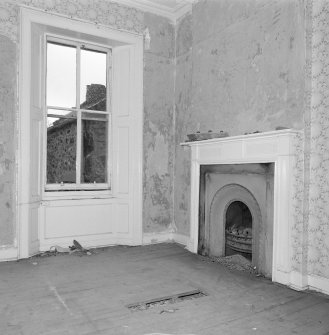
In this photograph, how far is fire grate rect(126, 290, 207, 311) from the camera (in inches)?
101

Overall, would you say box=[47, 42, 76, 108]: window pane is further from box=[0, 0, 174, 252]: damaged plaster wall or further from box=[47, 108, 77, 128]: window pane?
box=[0, 0, 174, 252]: damaged plaster wall

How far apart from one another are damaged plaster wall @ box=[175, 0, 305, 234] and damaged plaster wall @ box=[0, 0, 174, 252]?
163 mm

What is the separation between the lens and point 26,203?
3895mm

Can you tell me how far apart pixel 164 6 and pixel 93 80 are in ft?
4.89

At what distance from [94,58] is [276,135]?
9.59 ft

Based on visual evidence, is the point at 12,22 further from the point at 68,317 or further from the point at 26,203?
the point at 68,317

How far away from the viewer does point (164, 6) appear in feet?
15.3

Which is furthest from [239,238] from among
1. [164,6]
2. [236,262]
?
[164,6]

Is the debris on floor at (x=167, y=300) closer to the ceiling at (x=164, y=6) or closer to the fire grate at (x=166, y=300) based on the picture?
the fire grate at (x=166, y=300)

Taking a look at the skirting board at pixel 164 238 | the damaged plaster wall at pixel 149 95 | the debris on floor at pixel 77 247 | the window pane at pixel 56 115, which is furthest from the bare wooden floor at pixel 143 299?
the window pane at pixel 56 115

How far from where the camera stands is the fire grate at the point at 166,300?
8.45ft

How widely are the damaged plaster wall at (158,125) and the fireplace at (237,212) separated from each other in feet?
2.86

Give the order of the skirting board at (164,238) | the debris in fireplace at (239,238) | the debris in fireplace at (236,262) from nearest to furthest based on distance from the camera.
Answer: the debris in fireplace at (236,262) → the debris in fireplace at (239,238) → the skirting board at (164,238)

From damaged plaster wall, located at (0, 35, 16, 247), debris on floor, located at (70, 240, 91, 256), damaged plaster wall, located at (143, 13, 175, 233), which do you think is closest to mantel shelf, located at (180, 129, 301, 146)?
damaged plaster wall, located at (143, 13, 175, 233)
